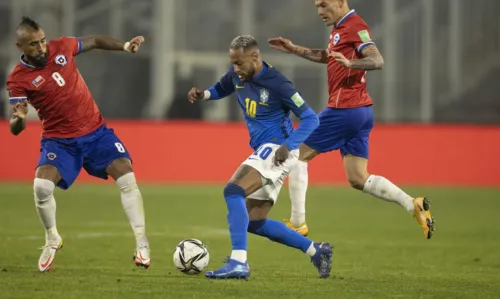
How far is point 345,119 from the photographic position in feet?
33.4

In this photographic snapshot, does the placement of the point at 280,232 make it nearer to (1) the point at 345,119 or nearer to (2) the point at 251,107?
(2) the point at 251,107

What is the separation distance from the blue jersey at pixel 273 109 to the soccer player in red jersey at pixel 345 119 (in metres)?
1.33

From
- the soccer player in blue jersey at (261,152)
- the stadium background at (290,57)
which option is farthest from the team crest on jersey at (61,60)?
the stadium background at (290,57)

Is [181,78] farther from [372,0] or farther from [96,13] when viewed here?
[372,0]

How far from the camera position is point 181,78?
81.3 feet

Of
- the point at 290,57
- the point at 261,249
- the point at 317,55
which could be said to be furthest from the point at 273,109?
the point at 290,57

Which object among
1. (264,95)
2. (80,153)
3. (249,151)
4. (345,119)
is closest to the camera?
(264,95)

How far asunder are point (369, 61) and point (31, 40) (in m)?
2.90

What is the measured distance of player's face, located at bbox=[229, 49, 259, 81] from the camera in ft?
27.8

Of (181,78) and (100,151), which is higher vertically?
(100,151)

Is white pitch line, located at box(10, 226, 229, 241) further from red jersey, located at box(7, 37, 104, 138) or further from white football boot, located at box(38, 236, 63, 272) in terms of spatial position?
red jersey, located at box(7, 37, 104, 138)

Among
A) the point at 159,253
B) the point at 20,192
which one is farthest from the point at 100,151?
the point at 20,192

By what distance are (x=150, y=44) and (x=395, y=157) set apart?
8.16 m

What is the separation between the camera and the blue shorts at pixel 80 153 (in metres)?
9.11
